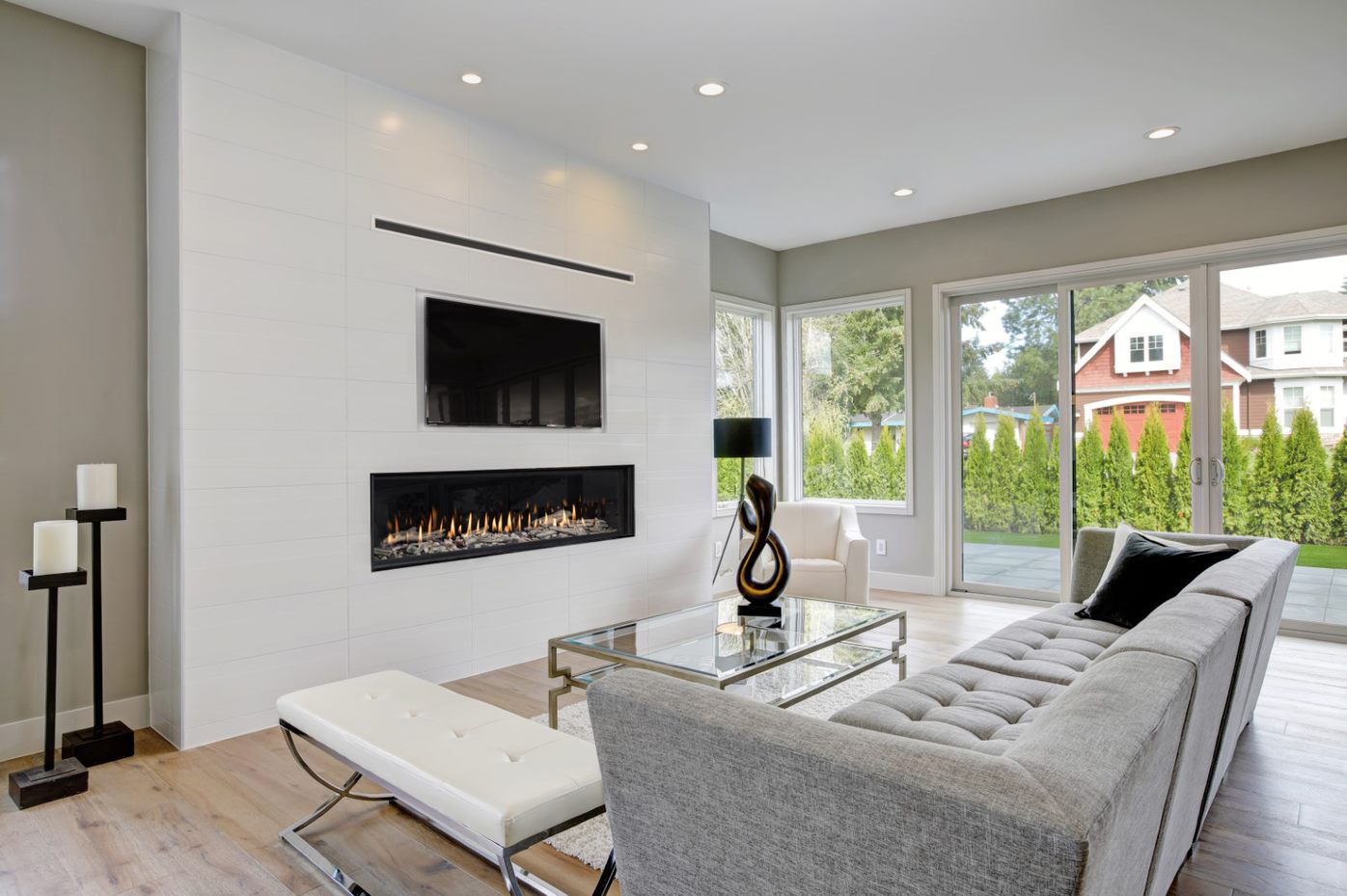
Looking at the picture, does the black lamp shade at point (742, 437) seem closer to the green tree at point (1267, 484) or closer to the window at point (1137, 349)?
the window at point (1137, 349)

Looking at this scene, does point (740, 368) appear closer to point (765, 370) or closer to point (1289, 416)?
point (765, 370)

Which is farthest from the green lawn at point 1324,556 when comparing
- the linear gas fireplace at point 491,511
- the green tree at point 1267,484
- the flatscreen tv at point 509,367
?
the flatscreen tv at point 509,367

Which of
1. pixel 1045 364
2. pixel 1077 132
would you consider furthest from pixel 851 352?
pixel 1077 132

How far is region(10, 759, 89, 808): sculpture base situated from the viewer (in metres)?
2.43

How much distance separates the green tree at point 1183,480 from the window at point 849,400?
1721 millimetres

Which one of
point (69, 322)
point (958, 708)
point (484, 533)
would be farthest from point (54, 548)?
point (958, 708)

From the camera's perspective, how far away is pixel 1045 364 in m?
5.34

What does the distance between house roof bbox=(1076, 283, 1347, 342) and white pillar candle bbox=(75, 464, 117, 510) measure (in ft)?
18.0

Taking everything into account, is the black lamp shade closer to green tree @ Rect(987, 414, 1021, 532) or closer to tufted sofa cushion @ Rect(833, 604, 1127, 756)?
green tree @ Rect(987, 414, 1021, 532)

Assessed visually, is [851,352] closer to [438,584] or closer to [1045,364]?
[1045,364]

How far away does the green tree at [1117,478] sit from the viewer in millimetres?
4934

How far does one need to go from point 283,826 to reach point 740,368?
470cm

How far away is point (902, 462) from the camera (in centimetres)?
595

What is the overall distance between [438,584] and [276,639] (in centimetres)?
75
